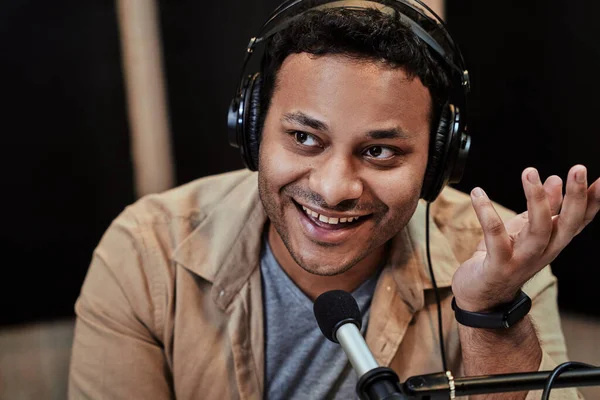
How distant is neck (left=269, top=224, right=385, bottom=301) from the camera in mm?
1567

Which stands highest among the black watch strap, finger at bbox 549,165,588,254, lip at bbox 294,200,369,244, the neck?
finger at bbox 549,165,588,254

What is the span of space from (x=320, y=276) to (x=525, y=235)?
567mm

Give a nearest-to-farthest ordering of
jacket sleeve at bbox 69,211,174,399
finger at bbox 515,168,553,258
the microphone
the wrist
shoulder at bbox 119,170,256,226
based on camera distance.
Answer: the microphone, finger at bbox 515,168,553,258, the wrist, jacket sleeve at bbox 69,211,174,399, shoulder at bbox 119,170,256,226

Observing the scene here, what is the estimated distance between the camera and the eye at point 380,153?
1.33 metres

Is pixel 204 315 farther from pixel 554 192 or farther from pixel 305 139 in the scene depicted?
pixel 554 192

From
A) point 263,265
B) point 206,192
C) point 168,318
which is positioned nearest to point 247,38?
point 206,192

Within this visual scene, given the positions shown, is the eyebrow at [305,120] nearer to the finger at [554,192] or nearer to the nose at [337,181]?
the nose at [337,181]

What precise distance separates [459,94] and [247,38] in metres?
1.08

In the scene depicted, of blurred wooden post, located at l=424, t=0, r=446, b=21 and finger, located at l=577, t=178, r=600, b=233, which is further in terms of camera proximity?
blurred wooden post, located at l=424, t=0, r=446, b=21

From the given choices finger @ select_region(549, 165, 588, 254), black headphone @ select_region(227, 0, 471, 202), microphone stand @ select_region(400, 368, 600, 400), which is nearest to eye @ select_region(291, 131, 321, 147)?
black headphone @ select_region(227, 0, 471, 202)

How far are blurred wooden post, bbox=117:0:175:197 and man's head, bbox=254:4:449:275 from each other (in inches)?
37.0

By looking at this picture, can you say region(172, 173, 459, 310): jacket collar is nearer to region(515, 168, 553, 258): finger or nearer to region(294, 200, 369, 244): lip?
region(294, 200, 369, 244): lip

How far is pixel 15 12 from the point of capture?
2.10 metres

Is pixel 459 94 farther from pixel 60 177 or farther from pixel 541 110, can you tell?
pixel 60 177
